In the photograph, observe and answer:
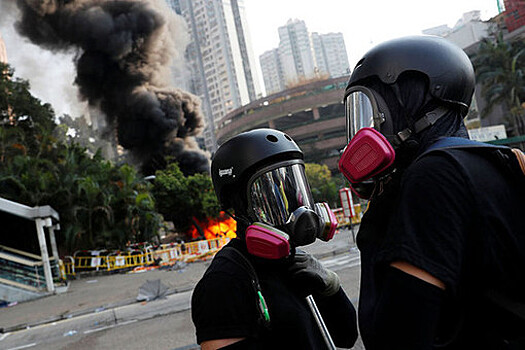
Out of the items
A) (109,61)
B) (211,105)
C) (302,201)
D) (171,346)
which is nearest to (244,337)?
(302,201)

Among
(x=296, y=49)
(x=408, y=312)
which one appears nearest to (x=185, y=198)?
(x=408, y=312)

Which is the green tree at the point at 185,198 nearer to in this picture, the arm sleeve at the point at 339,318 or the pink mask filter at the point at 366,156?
the arm sleeve at the point at 339,318

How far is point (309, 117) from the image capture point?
59094 millimetres

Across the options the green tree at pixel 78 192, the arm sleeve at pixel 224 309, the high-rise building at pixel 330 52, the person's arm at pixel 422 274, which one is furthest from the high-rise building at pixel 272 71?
the person's arm at pixel 422 274

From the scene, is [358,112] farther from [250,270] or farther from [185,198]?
[185,198]

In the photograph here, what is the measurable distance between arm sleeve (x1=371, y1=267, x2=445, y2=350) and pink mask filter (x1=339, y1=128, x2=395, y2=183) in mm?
286

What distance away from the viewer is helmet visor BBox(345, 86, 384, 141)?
3.67 feet

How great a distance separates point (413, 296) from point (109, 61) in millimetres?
47607

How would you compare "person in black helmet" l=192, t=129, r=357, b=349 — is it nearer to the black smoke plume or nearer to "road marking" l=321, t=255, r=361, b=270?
"road marking" l=321, t=255, r=361, b=270

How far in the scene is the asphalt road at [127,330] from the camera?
5.49 metres

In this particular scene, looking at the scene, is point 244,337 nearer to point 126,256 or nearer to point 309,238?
point 309,238

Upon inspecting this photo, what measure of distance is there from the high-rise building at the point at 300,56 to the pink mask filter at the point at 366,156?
98842 mm

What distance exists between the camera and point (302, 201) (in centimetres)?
159

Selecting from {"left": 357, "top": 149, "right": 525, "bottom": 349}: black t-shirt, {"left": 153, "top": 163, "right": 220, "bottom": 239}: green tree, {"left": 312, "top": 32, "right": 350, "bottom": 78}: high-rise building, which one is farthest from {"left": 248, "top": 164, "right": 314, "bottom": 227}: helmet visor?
{"left": 312, "top": 32, "right": 350, "bottom": 78}: high-rise building
